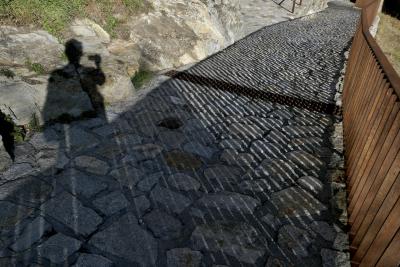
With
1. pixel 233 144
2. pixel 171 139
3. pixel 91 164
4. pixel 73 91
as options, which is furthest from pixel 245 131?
pixel 73 91

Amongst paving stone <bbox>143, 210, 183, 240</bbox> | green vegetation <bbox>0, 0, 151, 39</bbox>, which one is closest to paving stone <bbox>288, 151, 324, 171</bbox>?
paving stone <bbox>143, 210, 183, 240</bbox>

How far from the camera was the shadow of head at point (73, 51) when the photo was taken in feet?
21.4

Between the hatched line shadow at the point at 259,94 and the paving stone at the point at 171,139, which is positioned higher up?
the paving stone at the point at 171,139

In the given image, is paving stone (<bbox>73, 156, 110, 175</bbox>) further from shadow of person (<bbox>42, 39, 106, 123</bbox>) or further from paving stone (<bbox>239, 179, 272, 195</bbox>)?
paving stone (<bbox>239, 179, 272, 195</bbox>)

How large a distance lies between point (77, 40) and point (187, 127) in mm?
3123

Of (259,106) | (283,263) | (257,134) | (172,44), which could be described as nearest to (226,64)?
(172,44)

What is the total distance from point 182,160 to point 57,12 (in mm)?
4563

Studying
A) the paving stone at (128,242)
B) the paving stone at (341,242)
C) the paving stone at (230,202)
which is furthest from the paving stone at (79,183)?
the paving stone at (341,242)

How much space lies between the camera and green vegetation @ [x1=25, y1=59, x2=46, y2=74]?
19.4 feet

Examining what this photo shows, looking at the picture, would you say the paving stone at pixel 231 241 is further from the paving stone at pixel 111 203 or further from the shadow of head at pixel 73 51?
the shadow of head at pixel 73 51

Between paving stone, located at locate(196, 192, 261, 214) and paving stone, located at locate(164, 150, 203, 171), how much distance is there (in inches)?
25.5

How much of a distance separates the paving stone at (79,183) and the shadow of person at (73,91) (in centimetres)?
143

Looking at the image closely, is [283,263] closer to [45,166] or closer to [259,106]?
[45,166]

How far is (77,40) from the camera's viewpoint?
23.0 ft
